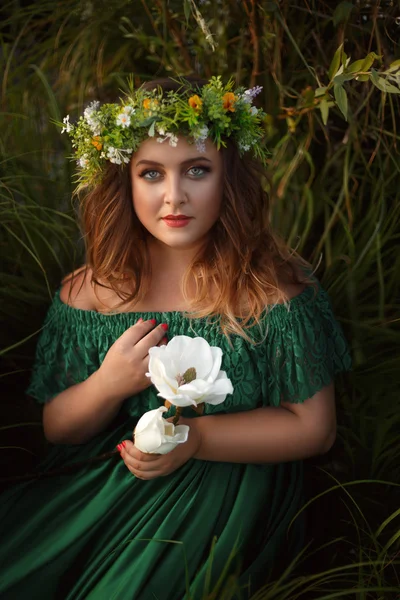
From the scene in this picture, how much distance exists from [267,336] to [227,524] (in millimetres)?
363

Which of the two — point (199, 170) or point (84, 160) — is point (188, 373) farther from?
point (84, 160)

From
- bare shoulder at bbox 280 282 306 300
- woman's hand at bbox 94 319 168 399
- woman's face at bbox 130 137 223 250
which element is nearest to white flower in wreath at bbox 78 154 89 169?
woman's face at bbox 130 137 223 250

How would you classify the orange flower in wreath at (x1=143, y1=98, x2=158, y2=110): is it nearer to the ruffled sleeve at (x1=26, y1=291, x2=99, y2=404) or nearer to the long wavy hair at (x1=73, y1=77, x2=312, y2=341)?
the long wavy hair at (x1=73, y1=77, x2=312, y2=341)

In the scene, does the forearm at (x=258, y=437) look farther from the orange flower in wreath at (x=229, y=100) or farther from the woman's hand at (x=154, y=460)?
the orange flower in wreath at (x=229, y=100)

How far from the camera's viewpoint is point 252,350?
1.32m

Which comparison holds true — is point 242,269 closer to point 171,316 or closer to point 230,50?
point 171,316

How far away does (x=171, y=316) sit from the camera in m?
1.34

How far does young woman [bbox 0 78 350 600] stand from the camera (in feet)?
3.93

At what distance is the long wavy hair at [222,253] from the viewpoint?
1310mm

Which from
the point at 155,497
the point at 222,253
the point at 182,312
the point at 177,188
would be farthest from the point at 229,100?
the point at 155,497

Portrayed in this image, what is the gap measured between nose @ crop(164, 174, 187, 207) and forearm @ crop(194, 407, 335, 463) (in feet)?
1.35

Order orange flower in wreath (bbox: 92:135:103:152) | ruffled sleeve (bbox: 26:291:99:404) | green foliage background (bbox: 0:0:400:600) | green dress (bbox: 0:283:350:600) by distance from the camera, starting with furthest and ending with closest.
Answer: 1. green foliage background (bbox: 0:0:400:600)
2. ruffled sleeve (bbox: 26:291:99:404)
3. orange flower in wreath (bbox: 92:135:103:152)
4. green dress (bbox: 0:283:350:600)

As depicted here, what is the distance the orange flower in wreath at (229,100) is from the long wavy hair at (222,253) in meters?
0.07

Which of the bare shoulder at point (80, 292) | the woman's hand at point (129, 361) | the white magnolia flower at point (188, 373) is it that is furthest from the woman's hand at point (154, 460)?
the bare shoulder at point (80, 292)
